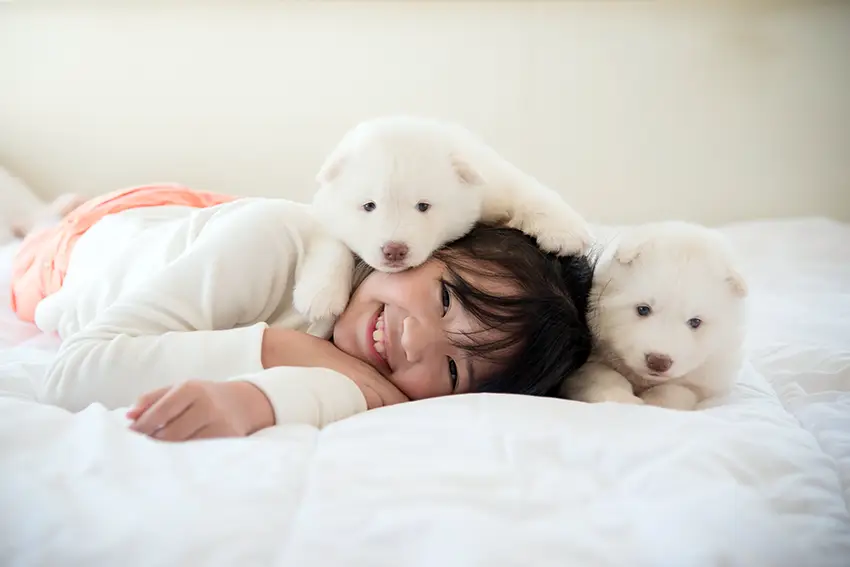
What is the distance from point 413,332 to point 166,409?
352mm

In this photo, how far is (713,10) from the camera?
7.60ft

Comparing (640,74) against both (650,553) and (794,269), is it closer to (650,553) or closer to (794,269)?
(794,269)

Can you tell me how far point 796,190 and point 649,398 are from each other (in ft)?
5.56

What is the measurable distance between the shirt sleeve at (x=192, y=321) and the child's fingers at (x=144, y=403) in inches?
5.1

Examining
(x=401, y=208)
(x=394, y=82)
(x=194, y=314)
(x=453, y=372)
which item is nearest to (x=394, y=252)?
(x=401, y=208)

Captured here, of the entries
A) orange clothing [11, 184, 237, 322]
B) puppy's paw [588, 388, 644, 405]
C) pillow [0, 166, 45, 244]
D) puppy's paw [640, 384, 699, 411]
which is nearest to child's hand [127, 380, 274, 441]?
puppy's paw [588, 388, 644, 405]

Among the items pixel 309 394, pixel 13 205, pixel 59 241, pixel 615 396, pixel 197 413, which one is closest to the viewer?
pixel 197 413

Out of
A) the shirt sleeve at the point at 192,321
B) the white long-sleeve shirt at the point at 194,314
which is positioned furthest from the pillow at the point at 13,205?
the shirt sleeve at the point at 192,321

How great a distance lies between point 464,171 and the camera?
120cm

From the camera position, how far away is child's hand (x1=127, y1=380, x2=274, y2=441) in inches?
A: 29.9

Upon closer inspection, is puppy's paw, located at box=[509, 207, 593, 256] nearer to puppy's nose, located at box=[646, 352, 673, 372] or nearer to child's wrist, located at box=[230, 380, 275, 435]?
puppy's nose, located at box=[646, 352, 673, 372]

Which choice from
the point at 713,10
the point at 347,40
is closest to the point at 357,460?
the point at 347,40

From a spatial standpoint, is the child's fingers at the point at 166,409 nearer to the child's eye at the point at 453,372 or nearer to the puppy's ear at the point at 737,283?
the child's eye at the point at 453,372

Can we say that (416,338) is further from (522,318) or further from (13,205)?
(13,205)
